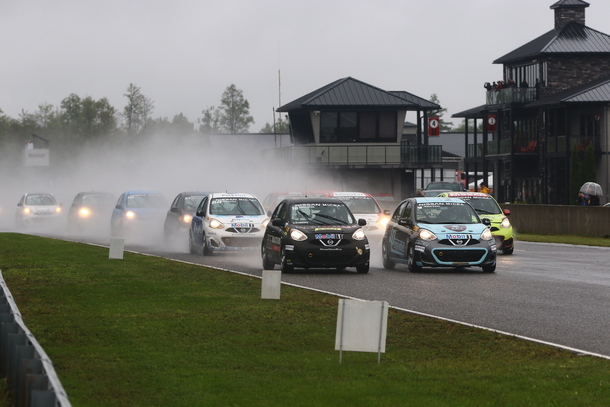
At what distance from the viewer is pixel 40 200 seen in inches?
1998

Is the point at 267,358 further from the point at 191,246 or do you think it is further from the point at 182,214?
the point at 182,214

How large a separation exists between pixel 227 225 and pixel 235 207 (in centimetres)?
122

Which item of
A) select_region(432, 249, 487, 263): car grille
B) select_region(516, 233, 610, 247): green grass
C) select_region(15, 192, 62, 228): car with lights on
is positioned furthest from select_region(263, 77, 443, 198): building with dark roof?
select_region(432, 249, 487, 263): car grille

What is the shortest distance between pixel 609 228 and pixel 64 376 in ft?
95.0

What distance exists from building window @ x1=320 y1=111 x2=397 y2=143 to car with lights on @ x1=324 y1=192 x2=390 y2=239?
114ft

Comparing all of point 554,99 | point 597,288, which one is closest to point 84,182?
point 554,99

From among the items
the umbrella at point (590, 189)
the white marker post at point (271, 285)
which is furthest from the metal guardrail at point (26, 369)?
the umbrella at point (590, 189)

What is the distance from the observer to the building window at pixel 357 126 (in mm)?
66562

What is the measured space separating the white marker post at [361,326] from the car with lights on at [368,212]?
20488 mm

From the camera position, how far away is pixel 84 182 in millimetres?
94375

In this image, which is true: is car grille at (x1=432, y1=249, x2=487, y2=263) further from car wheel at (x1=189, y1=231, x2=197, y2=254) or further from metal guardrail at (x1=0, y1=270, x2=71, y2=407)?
metal guardrail at (x1=0, y1=270, x2=71, y2=407)

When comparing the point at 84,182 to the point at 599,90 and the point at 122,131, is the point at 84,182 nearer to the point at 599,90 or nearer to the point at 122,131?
the point at 599,90

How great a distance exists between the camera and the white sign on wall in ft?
365

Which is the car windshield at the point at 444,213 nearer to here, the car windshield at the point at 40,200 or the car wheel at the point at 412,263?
the car wheel at the point at 412,263
